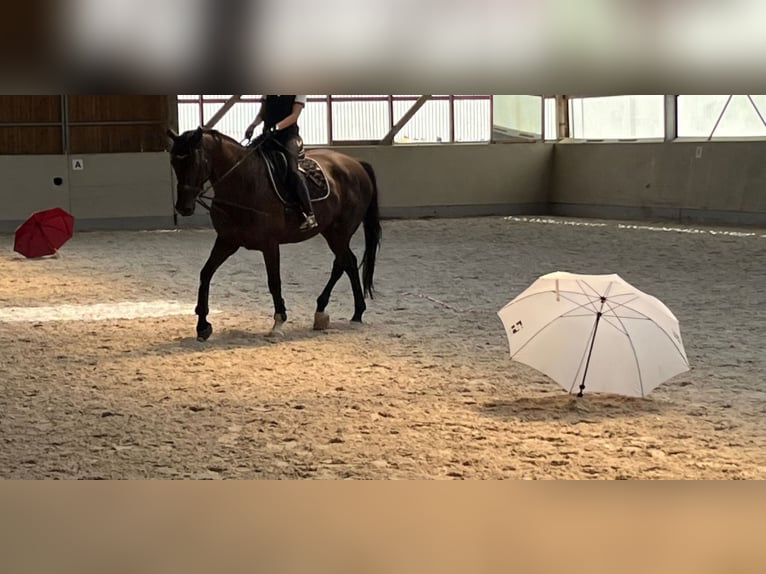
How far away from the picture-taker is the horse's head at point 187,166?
242 inches

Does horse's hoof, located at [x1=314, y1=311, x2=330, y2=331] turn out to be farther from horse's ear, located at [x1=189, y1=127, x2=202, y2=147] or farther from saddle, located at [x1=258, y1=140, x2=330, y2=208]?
horse's ear, located at [x1=189, y1=127, x2=202, y2=147]

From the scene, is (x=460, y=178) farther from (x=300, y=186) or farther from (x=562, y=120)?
(x=300, y=186)

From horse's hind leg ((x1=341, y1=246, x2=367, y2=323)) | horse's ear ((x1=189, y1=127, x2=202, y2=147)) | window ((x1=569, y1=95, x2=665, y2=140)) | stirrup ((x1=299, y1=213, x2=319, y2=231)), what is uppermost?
window ((x1=569, y1=95, x2=665, y2=140))

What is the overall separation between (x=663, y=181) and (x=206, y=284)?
36.1 ft

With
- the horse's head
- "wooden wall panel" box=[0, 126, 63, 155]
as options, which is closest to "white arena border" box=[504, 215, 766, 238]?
"wooden wall panel" box=[0, 126, 63, 155]

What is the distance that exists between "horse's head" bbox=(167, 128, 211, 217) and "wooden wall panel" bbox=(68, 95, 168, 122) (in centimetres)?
1007

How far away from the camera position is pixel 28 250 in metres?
11.6

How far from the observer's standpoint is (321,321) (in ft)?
22.6

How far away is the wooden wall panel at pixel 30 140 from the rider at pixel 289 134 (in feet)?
33.0

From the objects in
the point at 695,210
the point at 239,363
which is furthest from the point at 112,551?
the point at 695,210

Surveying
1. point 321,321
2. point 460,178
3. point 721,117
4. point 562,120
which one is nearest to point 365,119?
point 460,178

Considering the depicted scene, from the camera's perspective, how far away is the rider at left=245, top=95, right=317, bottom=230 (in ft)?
21.7

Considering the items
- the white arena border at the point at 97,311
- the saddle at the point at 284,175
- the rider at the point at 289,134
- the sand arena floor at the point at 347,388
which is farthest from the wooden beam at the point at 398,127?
the rider at the point at 289,134

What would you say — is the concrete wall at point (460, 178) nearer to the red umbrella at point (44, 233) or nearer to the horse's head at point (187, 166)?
the red umbrella at point (44, 233)
